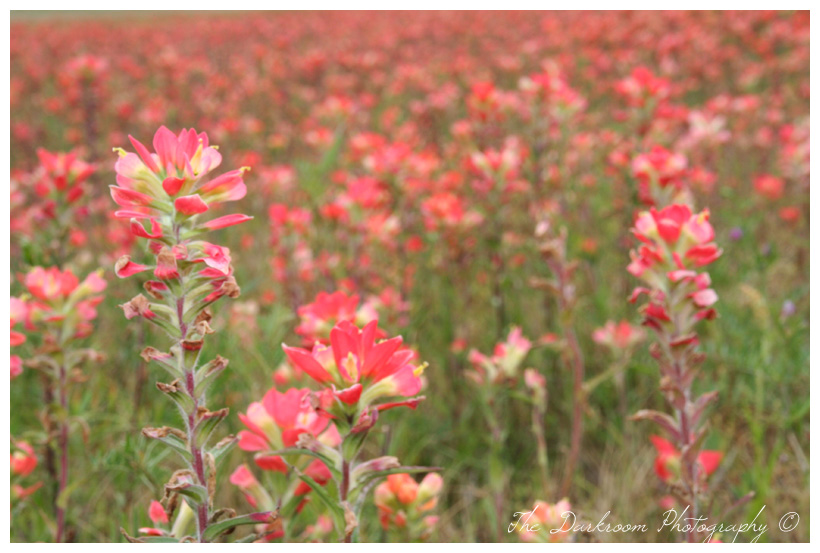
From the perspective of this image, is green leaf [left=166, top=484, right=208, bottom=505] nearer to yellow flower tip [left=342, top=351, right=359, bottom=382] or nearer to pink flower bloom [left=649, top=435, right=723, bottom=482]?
yellow flower tip [left=342, top=351, right=359, bottom=382]

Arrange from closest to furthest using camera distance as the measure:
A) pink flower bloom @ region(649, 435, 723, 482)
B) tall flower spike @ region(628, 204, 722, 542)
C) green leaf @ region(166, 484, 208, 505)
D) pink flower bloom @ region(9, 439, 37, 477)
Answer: green leaf @ region(166, 484, 208, 505) < tall flower spike @ region(628, 204, 722, 542) < pink flower bloom @ region(9, 439, 37, 477) < pink flower bloom @ region(649, 435, 723, 482)

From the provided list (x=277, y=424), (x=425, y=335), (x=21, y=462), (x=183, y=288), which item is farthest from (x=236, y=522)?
(x=425, y=335)

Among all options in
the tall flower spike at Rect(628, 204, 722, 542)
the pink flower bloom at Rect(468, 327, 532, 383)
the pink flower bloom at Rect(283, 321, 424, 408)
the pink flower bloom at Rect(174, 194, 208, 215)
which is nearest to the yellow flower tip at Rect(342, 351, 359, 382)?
the pink flower bloom at Rect(283, 321, 424, 408)

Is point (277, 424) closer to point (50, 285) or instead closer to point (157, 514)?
point (157, 514)

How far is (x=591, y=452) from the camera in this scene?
2658 mm

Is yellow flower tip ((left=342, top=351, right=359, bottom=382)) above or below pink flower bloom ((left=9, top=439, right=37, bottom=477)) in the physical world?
above

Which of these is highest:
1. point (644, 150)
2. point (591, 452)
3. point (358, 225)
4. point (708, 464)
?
point (644, 150)

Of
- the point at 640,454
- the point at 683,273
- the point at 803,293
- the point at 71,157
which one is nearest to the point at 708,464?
the point at 640,454

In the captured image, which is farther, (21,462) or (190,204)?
(21,462)

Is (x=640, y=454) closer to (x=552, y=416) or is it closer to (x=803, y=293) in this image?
(x=552, y=416)

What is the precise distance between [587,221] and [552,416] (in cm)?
180

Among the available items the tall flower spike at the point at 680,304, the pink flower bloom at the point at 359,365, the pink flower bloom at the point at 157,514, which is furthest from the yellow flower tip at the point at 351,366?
the tall flower spike at the point at 680,304

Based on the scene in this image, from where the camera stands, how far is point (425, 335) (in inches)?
129

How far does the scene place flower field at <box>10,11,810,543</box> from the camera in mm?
Result: 1021
